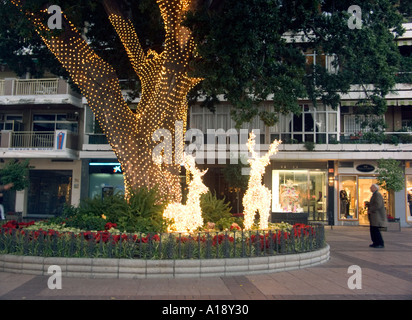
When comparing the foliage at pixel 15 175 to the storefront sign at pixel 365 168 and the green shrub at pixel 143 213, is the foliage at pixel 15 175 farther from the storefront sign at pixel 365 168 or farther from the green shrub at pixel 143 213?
the storefront sign at pixel 365 168

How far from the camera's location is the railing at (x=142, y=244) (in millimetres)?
7559

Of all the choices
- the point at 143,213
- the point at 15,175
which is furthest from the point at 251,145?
the point at 15,175

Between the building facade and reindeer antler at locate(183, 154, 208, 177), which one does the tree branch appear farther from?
the building facade

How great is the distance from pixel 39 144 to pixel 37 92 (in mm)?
3254

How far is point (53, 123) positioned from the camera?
25.5 m

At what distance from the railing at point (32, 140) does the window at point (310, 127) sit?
Result: 44.8ft

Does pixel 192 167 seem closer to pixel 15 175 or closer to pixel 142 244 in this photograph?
pixel 142 244

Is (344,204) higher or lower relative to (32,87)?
lower

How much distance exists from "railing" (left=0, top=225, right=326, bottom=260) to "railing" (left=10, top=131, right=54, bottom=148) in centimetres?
1686

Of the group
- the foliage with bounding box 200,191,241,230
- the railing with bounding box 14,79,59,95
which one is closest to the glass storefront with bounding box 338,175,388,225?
the foliage with bounding box 200,191,241,230

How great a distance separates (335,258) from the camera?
9961mm

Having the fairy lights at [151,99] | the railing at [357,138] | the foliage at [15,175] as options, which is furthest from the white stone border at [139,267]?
the railing at [357,138]

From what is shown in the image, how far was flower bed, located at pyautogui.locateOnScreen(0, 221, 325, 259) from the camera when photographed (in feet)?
24.8

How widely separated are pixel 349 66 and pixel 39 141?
19.0 metres
